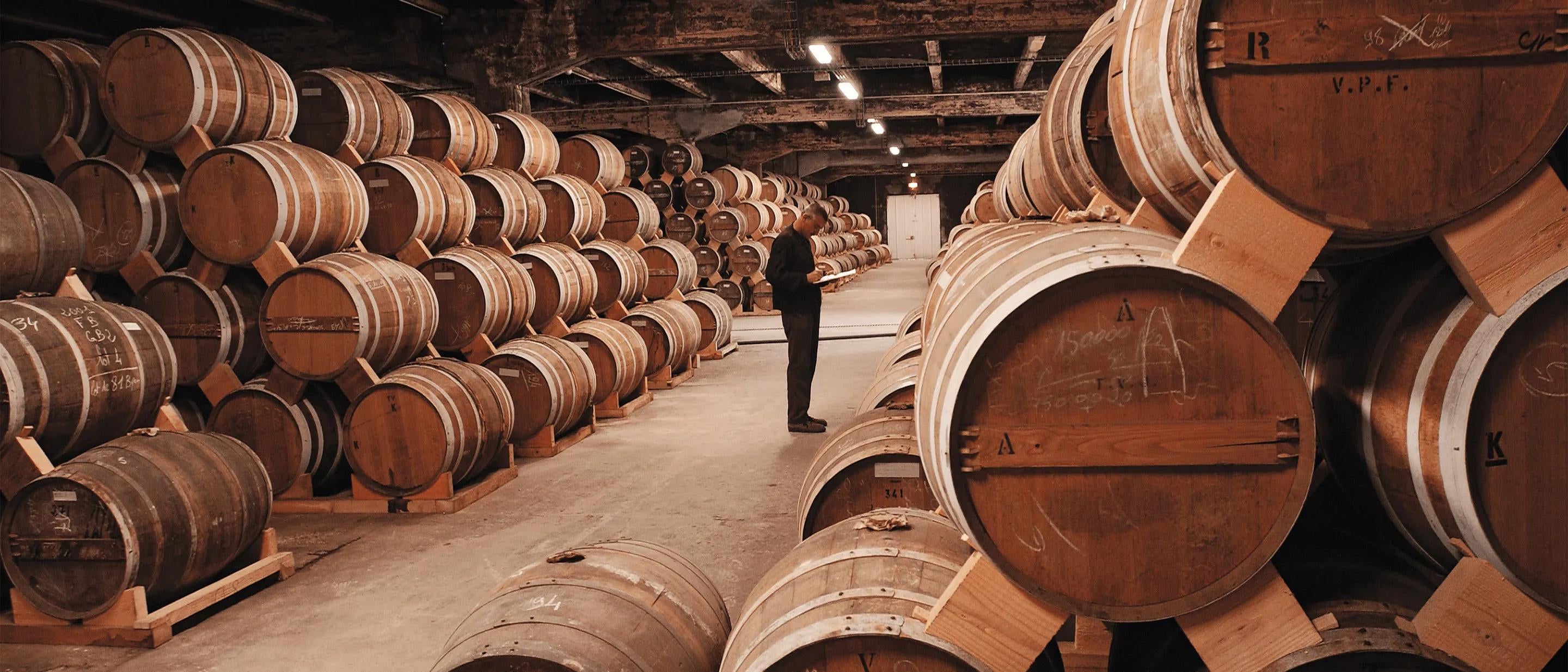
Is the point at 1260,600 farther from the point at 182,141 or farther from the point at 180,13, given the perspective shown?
the point at 180,13

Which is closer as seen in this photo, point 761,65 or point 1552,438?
point 1552,438

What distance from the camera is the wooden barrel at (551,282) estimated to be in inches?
333

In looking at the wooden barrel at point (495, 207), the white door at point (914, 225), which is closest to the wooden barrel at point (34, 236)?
the wooden barrel at point (495, 207)

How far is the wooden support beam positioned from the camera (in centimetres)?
1265

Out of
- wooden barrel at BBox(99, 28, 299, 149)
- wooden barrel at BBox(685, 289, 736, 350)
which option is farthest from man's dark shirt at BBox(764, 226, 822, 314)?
wooden barrel at BBox(685, 289, 736, 350)

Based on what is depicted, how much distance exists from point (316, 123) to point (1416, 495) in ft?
22.9

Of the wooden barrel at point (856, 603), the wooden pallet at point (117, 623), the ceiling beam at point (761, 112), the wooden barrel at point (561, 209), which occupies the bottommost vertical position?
the wooden pallet at point (117, 623)

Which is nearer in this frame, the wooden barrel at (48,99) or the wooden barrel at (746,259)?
the wooden barrel at (48,99)

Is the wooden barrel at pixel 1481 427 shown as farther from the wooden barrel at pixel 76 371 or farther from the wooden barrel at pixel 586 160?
the wooden barrel at pixel 586 160

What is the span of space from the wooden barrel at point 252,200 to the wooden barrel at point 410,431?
105 centimetres

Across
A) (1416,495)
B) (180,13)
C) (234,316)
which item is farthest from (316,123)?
(1416,495)

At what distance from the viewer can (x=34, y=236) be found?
171 inches

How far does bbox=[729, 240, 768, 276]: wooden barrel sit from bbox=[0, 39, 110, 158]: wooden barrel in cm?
1190

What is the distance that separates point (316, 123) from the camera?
6.90 metres
